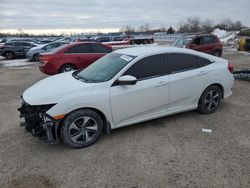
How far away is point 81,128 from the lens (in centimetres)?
380

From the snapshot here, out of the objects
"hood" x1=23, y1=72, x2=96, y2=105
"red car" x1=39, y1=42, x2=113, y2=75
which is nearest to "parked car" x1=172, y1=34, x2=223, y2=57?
"red car" x1=39, y1=42, x2=113, y2=75

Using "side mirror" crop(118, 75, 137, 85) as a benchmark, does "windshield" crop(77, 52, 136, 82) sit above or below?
above

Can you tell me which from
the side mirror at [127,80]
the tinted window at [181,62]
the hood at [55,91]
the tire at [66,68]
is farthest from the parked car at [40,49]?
the side mirror at [127,80]

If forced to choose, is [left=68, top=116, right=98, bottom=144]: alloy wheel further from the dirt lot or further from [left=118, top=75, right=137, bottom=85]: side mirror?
[left=118, top=75, right=137, bottom=85]: side mirror

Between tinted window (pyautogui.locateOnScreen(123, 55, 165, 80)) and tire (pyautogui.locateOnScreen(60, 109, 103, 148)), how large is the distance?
3.27ft

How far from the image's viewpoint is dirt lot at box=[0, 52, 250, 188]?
304 cm

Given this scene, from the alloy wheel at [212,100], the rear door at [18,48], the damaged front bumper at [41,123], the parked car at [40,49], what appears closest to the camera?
the damaged front bumper at [41,123]

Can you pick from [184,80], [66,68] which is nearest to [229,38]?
[66,68]

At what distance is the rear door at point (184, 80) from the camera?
455 cm

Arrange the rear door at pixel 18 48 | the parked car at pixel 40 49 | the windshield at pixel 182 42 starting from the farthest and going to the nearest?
the rear door at pixel 18 48 → the parked car at pixel 40 49 → the windshield at pixel 182 42

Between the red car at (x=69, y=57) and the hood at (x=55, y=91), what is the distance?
15.7 feet

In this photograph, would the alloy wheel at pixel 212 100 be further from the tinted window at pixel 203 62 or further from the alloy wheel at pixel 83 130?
the alloy wheel at pixel 83 130

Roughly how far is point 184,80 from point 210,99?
973 millimetres

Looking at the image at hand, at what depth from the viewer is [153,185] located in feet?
9.62
